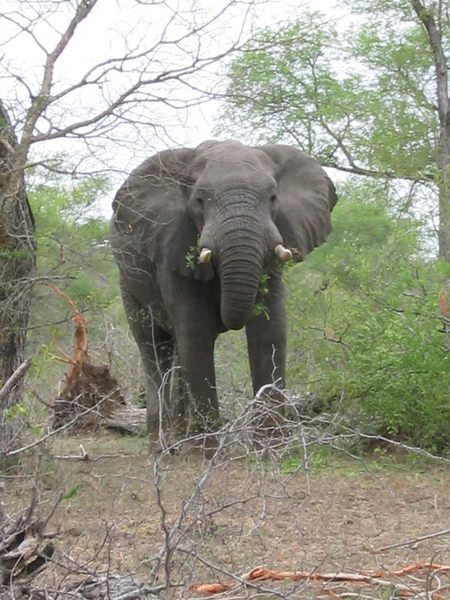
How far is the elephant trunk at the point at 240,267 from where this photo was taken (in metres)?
9.16

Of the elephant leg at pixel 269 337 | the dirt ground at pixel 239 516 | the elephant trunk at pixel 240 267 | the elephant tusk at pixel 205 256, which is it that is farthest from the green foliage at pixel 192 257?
the dirt ground at pixel 239 516

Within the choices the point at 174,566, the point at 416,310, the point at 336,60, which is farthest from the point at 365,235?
the point at 174,566

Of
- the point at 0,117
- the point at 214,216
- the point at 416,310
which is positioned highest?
the point at 0,117

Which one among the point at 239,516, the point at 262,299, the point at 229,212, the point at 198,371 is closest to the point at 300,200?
the point at 262,299

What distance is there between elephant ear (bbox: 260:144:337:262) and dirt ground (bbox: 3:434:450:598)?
6.13ft

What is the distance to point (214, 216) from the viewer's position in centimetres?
943

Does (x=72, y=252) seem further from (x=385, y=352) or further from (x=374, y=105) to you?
(x=374, y=105)

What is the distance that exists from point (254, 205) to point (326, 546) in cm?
365

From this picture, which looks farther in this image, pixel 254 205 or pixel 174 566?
pixel 254 205

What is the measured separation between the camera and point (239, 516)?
704cm

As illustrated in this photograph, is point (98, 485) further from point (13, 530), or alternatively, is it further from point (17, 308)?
point (13, 530)

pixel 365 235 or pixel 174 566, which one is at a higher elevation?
pixel 365 235

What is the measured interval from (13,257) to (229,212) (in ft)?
5.57

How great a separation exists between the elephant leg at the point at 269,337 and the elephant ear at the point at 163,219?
60 cm
